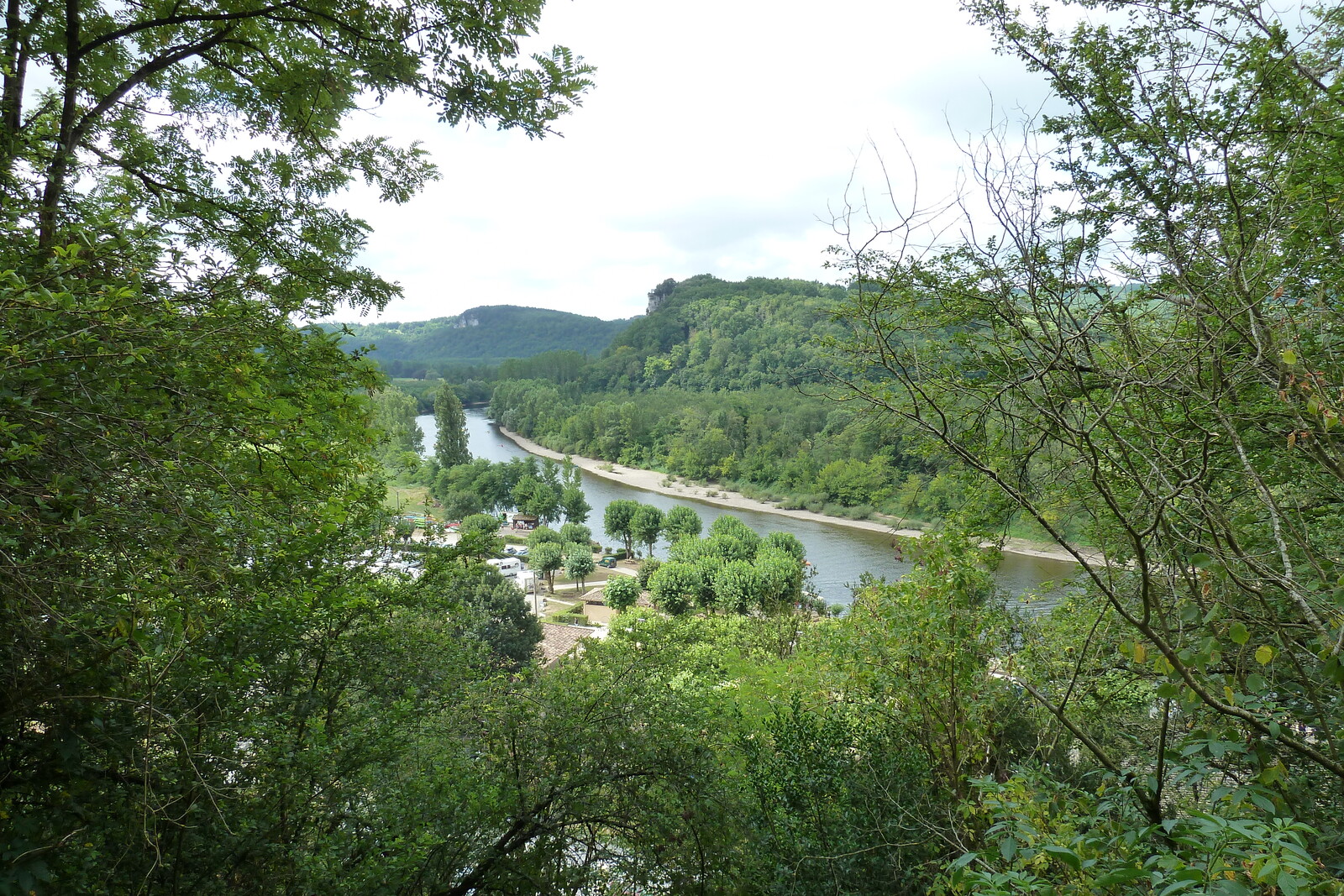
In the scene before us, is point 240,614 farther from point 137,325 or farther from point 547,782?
point 547,782

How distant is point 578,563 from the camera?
32281 millimetres

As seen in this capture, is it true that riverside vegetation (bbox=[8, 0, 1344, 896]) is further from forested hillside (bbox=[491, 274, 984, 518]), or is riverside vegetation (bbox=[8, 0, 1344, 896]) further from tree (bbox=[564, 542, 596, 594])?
tree (bbox=[564, 542, 596, 594])

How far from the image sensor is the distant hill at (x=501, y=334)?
166250 millimetres

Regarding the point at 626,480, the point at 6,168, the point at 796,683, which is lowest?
the point at 626,480

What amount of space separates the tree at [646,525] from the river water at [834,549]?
335 cm

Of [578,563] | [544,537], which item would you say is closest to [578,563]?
[578,563]

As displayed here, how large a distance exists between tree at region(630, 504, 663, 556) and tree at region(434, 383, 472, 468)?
20.1m

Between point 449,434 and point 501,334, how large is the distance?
132m

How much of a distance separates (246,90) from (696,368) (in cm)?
9005

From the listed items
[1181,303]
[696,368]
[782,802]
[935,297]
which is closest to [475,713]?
[782,802]

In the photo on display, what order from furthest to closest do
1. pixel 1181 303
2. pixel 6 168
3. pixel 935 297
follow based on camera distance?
pixel 935 297 → pixel 6 168 → pixel 1181 303

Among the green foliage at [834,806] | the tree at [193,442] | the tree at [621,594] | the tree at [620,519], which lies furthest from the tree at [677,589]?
the tree at [193,442]

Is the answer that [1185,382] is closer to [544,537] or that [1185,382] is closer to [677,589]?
[677,589]

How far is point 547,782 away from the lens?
4621mm
